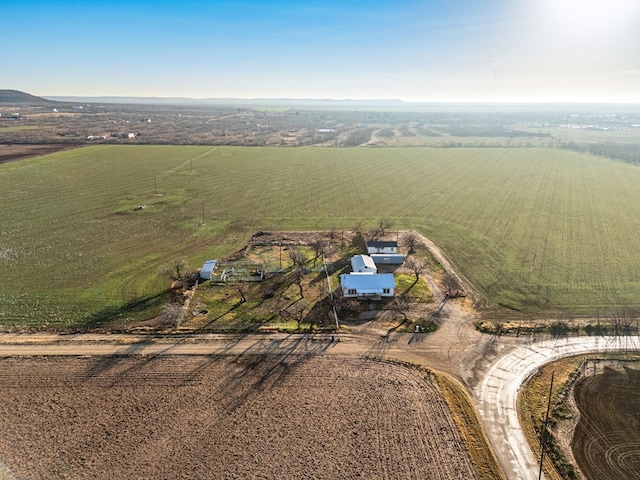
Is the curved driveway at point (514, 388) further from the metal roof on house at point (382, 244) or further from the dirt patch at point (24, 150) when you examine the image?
→ the dirt patch at point (24, 150)

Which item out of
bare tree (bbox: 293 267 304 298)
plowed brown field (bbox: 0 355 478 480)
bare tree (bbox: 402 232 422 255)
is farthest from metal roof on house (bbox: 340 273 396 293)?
bare tree (bbox: 402 232 422 255)

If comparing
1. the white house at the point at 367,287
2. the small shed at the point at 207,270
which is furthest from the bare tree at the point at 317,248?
the small shed at the point at 207,270

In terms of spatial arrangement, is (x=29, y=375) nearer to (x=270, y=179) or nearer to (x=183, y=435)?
(x=183, y=435)

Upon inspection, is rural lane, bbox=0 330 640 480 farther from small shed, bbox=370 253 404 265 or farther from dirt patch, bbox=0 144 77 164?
dirt patch, bbox=0 144 77 164

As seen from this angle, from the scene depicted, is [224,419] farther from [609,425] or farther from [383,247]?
[383,247]

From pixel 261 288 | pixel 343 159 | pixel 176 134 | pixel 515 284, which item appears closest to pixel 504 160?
pixel 343 159
